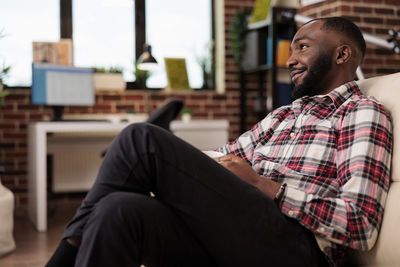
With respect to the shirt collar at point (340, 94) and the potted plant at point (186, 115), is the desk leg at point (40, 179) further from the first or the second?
the shirt collar at point (340, 94)

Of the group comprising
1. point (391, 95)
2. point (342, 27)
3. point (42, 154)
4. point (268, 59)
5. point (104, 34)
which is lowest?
point (42, 154)

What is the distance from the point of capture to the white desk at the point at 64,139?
10.3 feet

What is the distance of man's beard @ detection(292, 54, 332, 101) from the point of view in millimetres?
1640

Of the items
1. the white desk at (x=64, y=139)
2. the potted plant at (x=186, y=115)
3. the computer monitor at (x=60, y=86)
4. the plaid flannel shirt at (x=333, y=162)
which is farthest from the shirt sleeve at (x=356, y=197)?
the computer monitor at (x=60, y=86)

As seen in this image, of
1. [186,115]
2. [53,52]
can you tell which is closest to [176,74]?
[186,115]

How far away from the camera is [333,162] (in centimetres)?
135

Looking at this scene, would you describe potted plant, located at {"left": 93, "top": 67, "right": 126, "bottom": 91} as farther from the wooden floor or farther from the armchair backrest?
the armchair backrest

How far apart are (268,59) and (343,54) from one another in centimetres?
246

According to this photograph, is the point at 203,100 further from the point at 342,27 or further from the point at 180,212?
the point at 180,212

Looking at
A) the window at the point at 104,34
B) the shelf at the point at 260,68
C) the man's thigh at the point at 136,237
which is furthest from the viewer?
the window at the point at 104,34

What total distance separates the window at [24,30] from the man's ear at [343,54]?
292 centimetres

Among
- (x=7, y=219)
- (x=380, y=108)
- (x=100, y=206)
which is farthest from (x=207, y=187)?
(x=7, y=219)

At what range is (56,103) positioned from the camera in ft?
11.6

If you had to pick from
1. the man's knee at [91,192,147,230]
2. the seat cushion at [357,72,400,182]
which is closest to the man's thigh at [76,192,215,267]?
the man's knee at [91,192,147,230]
